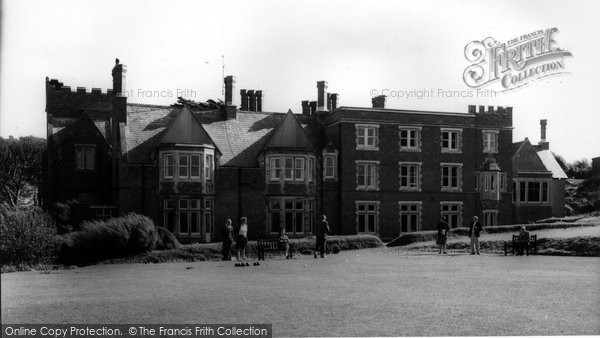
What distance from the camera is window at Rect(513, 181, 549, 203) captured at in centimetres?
6278

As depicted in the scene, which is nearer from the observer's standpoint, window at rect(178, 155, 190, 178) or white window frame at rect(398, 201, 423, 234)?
window at rect(178, 155, 190, 178)

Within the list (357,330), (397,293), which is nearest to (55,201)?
(397,293)

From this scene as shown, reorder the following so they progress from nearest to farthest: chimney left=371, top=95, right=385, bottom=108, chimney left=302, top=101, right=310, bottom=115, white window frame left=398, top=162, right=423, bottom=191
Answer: white window frame left=398, top=162, right=423, bottom=191, chimney left=371, top=95, right=385, bottom=108, chimney left=302, top=101, right=310, bottom=115

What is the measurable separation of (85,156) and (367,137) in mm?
18671

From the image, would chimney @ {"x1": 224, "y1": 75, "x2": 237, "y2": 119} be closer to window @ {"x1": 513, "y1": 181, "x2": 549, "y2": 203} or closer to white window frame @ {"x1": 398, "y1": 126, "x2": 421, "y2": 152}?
white window frame @ {"x1": 398, "y1": 126, "x2": 421, "y2": 152}

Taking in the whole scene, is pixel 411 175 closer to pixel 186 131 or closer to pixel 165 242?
pixel 186 131

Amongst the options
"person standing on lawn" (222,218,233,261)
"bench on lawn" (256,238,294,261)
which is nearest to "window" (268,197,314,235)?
"bench on lawn" (256,238,294,261)

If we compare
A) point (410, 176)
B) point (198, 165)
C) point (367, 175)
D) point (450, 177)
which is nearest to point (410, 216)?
point (410, 176)

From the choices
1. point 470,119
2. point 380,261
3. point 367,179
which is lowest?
point 380,261

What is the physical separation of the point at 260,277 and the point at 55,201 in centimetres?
2764

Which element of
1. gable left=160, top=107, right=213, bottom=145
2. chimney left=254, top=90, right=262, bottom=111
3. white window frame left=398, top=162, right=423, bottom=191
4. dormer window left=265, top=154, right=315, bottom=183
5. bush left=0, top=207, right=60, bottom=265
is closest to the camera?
bush left=0, top=207, right=60, bottom=265

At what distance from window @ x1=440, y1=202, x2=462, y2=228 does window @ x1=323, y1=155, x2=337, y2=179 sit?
8228mm

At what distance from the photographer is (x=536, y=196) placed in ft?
208

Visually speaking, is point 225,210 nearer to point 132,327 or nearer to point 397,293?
point 397,293
